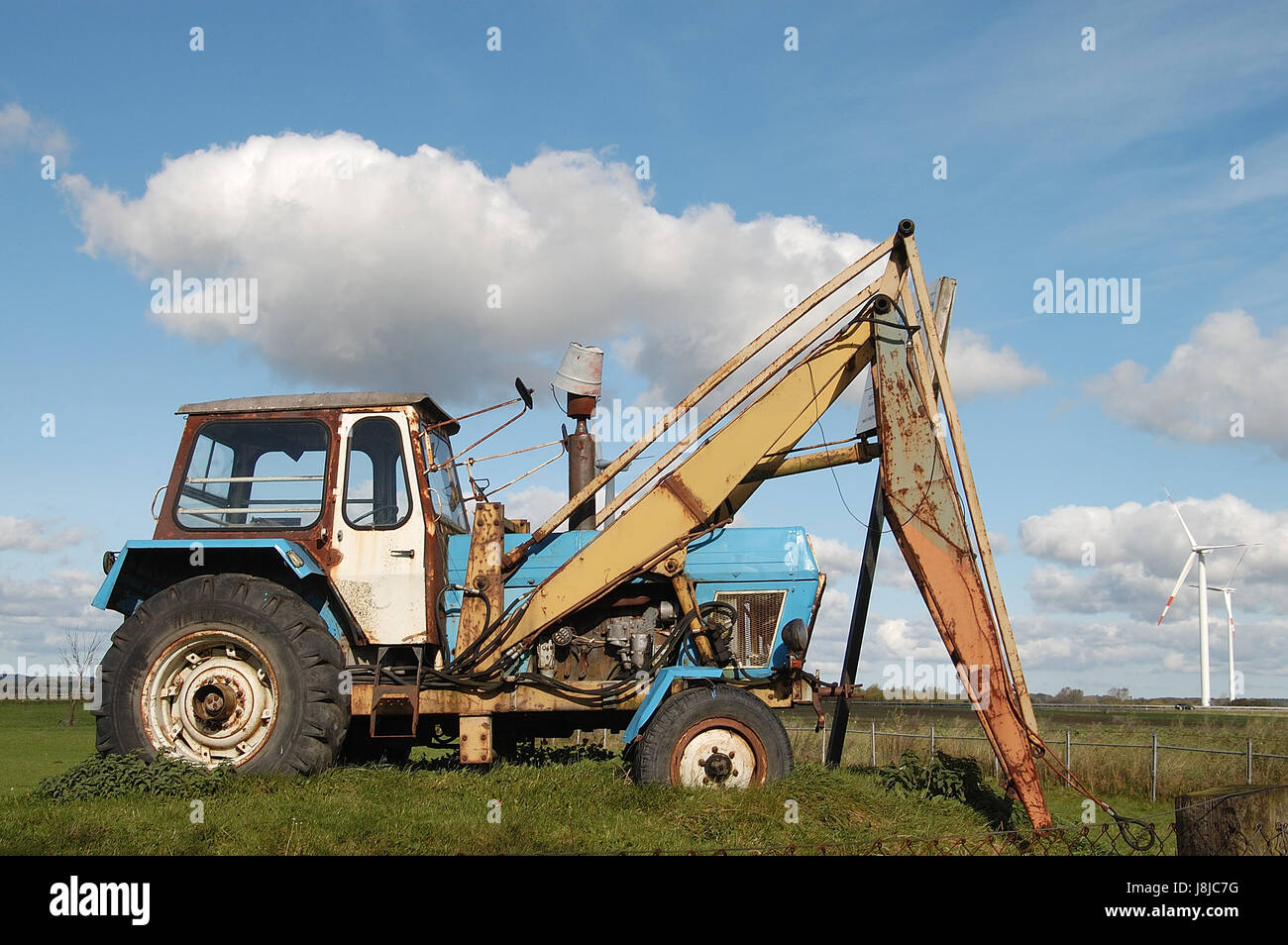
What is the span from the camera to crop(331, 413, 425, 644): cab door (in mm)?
8797

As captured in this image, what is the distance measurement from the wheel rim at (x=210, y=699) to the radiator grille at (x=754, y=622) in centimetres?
382

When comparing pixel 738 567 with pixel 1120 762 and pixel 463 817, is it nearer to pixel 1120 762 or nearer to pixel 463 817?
pixel 463 817

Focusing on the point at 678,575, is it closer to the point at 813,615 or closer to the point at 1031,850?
the point at 813,615

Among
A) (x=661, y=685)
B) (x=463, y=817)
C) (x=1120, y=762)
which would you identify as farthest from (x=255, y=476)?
(x=1120, y=762)

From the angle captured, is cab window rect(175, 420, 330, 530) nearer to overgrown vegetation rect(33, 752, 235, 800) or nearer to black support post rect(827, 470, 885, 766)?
overgrown vegetation rect(33, 752, 235, 800)

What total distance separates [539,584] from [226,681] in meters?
2.57

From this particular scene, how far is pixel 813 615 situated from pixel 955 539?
4.62 ft

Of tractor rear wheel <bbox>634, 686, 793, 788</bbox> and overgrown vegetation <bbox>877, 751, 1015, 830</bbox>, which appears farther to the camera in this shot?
overgrown vegetation <bbox>877, 751, 1015, 830</bbox>

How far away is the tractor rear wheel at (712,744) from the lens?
8.17 metres

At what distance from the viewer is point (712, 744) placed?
8305 mm

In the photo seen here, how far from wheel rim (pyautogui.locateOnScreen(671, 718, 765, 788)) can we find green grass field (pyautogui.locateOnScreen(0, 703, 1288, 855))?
342 mm

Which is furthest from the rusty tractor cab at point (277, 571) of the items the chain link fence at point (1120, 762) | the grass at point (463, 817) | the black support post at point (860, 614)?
the chain link fence at point (1120, 762)

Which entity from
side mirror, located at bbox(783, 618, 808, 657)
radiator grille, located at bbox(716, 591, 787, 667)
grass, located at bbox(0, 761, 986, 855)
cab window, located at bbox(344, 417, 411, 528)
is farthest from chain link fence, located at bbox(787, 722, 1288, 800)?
cab window, located at bbox(344, 417, 411, 528)
